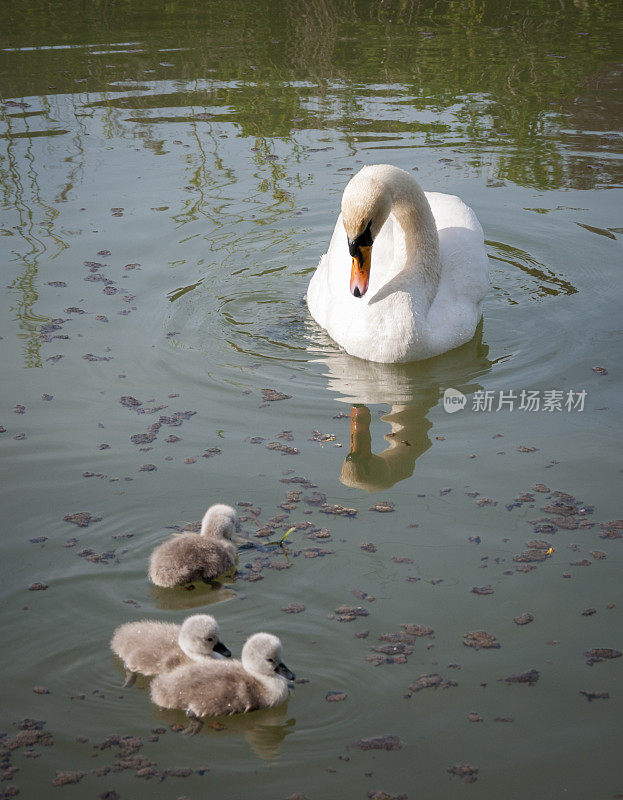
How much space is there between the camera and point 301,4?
1742 cm

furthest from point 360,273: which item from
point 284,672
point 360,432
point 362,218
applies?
point 284,672

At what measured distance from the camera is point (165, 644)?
4.46 metres

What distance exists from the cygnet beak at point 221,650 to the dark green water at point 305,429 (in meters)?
0.23

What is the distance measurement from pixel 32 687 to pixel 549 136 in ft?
32.3

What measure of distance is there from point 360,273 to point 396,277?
0.54 m

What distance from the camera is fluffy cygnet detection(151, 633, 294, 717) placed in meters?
4.20

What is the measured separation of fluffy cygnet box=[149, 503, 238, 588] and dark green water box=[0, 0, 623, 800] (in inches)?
4.3

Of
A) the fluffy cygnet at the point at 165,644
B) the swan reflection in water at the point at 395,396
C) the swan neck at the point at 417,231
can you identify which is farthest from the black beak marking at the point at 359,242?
the fluffy cygnet at the point at 165,644

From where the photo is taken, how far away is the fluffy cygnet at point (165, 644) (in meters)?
4.32

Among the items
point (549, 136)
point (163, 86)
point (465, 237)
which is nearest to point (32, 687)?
point (465, 237)

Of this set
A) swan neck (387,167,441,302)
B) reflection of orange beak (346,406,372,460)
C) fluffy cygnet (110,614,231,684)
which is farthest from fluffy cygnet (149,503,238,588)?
swan neck (387,167,441,302)

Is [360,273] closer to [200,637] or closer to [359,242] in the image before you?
[359,242]

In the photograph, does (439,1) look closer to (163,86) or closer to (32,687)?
(163,86)

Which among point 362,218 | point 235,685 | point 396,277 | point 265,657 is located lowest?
point 235,685
